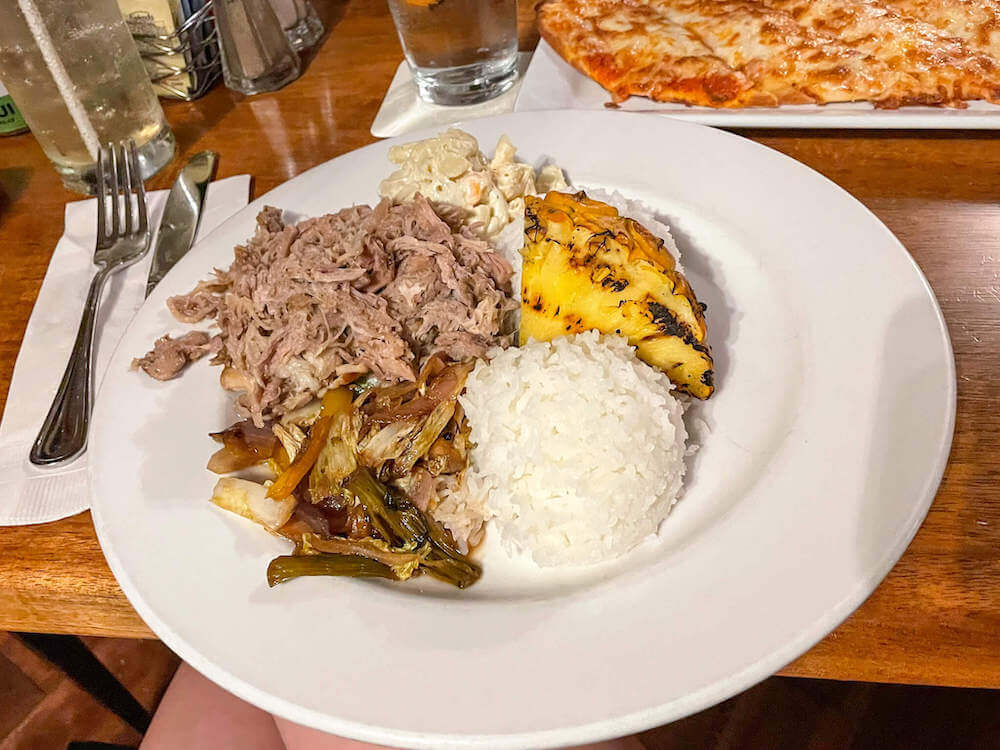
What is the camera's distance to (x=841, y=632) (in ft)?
3.55

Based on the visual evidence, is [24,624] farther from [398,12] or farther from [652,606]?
[398,12]

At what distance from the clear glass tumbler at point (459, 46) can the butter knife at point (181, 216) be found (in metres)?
0.62

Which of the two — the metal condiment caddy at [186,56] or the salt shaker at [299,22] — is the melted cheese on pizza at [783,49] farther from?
the metal condiment caddy at [186,56]

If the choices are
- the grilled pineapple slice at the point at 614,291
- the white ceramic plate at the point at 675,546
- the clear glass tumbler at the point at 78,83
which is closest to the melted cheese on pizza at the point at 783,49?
the white ceramic plate at the point at 675,546

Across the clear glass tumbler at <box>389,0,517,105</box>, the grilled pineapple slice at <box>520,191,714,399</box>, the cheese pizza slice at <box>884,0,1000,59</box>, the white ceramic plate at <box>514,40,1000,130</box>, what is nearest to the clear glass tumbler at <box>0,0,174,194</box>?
the clear glass tumbler at <box>389,0,517,105</box>

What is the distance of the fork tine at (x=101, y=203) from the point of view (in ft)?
6.19

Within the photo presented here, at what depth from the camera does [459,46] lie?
211 cm

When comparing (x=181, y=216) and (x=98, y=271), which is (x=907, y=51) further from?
(x=98, y=271)

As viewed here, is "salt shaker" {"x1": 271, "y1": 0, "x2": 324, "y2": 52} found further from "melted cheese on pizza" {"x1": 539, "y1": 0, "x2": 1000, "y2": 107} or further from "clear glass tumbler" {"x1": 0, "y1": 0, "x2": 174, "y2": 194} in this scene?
"melted cheese on pizza" {"x1": 539, "y1": 0, "x2": 1000, "y2": 107}

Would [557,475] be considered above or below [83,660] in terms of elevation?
above

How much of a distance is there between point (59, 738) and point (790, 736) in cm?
202

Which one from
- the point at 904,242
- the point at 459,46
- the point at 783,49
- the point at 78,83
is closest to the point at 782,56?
the point at 783,49

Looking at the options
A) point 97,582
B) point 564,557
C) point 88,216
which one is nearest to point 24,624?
point 97,582

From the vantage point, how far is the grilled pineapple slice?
127 centimetres
